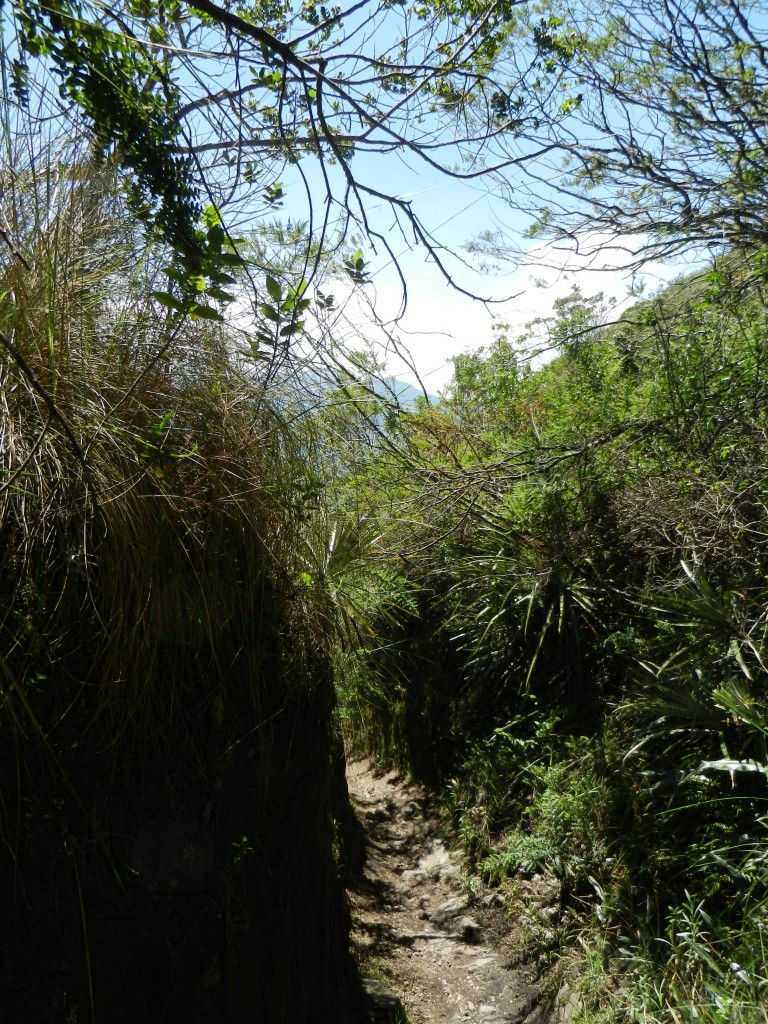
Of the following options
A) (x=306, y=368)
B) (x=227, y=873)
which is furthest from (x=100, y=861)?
(x=306, y=368)

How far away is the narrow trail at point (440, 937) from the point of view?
4.83 metres

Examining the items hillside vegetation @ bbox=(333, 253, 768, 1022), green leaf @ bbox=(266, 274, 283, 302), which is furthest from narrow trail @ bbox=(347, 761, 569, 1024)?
green leaf @ bbox=(266, 274, 283, 302)

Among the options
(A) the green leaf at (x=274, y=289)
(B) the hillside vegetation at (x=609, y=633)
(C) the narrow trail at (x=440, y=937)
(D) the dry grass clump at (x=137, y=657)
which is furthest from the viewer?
(C) the narrow trail at (x=440, y=937)

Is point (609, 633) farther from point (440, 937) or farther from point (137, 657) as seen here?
point (137, 657)

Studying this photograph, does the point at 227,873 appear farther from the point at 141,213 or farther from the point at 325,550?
the point at 141,213

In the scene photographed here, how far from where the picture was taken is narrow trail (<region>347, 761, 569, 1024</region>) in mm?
4832

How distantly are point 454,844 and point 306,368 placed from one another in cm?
423

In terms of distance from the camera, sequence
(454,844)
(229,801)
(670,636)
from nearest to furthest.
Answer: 1. (229,801)
2. (670,636)
3. (454,844)

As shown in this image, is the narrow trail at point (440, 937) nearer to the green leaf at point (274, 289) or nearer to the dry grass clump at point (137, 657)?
the dry grass clump at point (137, 657)

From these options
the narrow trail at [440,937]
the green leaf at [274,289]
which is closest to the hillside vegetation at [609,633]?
the narrow trail at [440,937]

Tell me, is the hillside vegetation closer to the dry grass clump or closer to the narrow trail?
the narrow trail

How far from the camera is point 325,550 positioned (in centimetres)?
473

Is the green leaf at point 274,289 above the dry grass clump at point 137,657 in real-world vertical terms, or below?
above

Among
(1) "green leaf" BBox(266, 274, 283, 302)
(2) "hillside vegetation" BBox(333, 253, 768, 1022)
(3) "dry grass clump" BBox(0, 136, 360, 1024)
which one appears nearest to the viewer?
(3) "dry grass clump" BBox(0, 136, 360, 1024)
